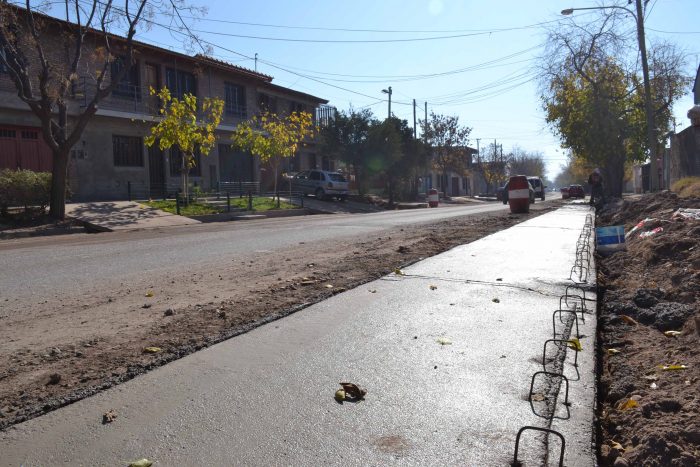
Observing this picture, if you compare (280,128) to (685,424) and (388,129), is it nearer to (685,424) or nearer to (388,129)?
(388,129)

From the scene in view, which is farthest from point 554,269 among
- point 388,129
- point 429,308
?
point 388,129

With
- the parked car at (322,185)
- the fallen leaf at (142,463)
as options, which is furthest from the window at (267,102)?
the fallen leaf at (142,463)

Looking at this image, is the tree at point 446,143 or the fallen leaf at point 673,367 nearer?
the fallen leaf at point 673,367

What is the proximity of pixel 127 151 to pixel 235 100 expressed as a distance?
9522mm

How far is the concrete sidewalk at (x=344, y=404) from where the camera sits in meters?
2.53

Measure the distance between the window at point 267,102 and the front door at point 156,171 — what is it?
375 inches

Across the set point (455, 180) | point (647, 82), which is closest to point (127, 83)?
point (647, 82)

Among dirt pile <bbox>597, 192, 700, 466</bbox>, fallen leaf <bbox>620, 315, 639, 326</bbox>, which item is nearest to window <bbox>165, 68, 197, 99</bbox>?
dirt pile <bbox>597, 192, 700, 466</bbox>

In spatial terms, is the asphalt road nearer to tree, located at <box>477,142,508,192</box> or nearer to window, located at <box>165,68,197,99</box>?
window, located at <box>165,68,197,99</box>

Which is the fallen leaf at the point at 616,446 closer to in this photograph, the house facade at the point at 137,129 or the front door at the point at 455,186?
the house facade at the point at 137,129

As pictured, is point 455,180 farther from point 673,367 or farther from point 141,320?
point 673,367

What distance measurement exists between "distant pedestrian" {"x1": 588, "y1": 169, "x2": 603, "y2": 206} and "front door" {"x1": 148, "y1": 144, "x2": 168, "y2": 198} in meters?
20.5

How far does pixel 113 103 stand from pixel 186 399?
27.2 metres

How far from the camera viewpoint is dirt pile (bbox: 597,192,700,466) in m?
2.52
